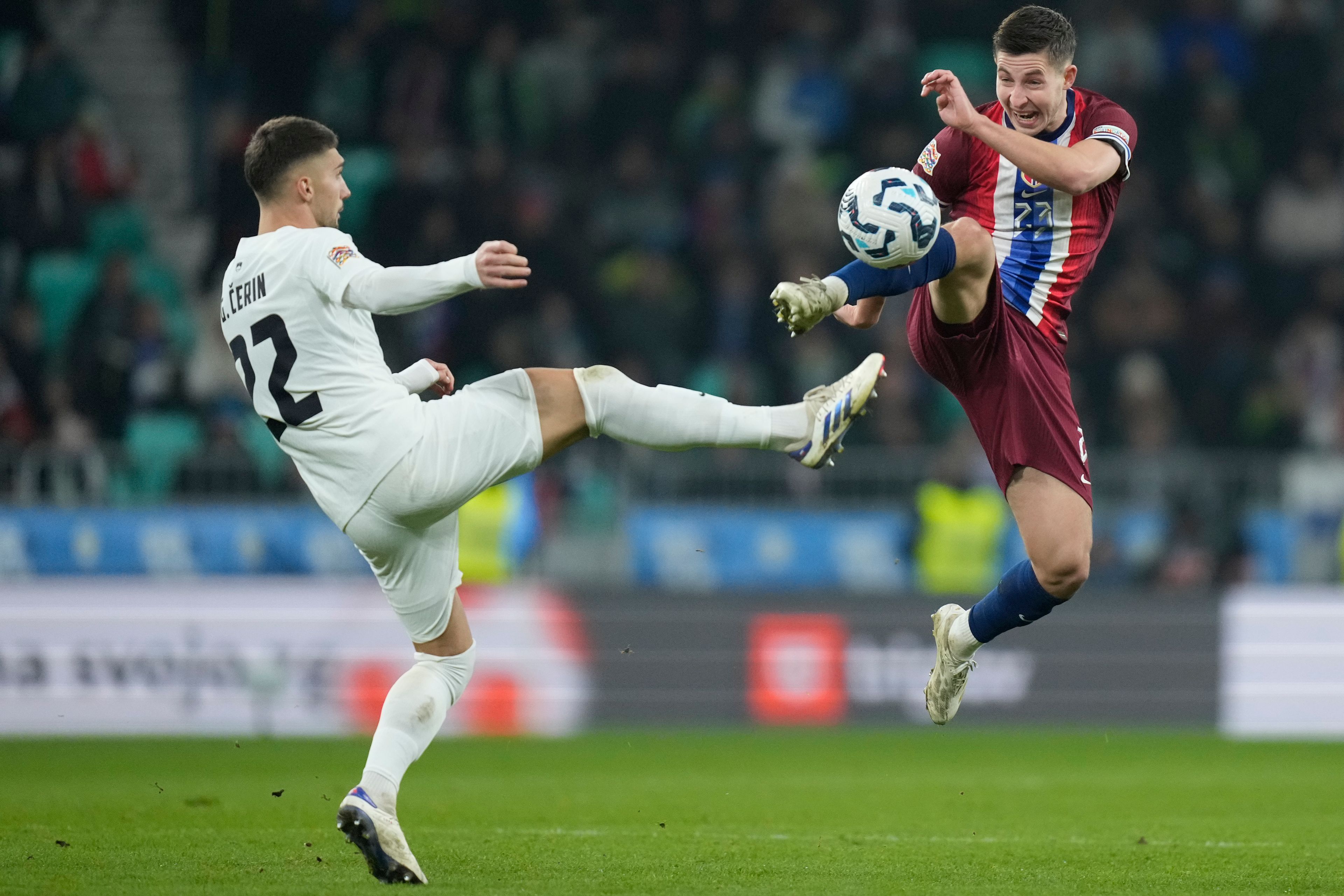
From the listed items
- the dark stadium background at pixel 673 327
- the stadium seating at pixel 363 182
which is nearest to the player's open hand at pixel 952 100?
the dark stadium background at pixel 673 327

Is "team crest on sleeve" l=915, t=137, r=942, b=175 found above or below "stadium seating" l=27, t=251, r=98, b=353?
above

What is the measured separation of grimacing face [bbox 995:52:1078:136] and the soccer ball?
0.67 m

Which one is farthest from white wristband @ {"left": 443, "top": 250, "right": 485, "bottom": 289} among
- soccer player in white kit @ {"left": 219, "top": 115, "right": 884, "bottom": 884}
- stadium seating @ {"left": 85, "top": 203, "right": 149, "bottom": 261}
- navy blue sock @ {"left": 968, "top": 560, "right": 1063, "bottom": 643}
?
stadium seating @ {"left": 85, "top": 203, "right": 149, "bottom": 261}

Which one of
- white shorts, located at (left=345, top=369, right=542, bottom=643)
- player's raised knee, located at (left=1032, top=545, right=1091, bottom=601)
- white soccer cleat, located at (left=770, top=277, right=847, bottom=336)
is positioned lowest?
player's raised knee, located at (left=1032, top=545, right=1091, bottom=601)

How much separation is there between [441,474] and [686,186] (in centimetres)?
1086

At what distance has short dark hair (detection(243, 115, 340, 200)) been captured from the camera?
18.2 ft

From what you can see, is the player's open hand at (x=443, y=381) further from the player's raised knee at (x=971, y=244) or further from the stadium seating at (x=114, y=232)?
the stadium seating at (x=114, y=232)

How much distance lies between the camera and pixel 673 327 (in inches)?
579

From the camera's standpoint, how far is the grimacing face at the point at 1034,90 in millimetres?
6016

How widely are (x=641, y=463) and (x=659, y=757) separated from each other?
8.41ft

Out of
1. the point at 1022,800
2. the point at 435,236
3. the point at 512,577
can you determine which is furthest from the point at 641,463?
the point at 1022,800

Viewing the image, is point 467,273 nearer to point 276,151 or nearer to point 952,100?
point 276,151

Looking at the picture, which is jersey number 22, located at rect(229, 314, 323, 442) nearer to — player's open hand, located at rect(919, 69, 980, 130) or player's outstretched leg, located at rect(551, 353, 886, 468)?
player's outstretched leg, located at rect(551, 353, 886, 468)

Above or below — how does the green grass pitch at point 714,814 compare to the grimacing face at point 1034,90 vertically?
below
